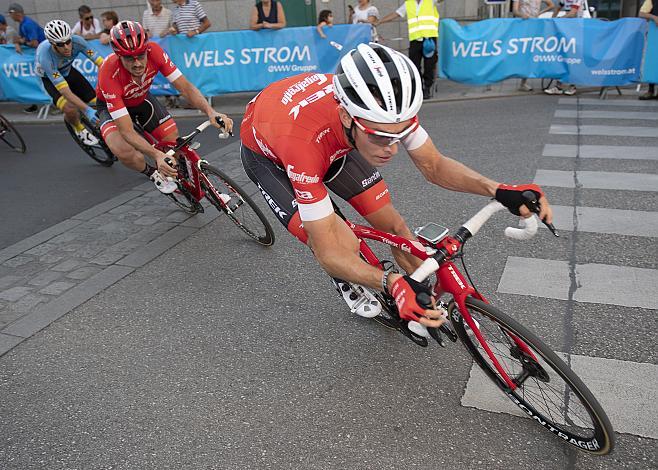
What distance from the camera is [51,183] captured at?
25.2 feet

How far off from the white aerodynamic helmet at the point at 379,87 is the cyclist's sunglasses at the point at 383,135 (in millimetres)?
50

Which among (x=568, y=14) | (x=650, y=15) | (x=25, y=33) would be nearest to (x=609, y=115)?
(x=650, y=15)

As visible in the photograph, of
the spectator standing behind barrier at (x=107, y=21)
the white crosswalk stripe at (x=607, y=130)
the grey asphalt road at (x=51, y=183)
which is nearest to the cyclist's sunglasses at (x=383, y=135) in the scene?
the grey asphalt road at (x=51, y=183)

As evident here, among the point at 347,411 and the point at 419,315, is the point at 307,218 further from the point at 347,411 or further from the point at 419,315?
the point at 347,411

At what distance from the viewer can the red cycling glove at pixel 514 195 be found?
105 inches

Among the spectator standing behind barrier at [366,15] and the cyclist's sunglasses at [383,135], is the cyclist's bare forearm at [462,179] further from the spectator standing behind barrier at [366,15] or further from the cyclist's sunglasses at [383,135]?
the spectator standing behind barrier at [366,15]

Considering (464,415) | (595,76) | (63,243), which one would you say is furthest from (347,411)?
(595,76)

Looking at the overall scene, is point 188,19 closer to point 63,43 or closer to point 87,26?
point 87,26

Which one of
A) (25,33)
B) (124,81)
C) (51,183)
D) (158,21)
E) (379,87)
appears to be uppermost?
(379,87)

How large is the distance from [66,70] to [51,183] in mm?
1539

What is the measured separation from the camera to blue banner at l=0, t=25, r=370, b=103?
1138 cm

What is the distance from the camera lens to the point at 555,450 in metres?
2.72

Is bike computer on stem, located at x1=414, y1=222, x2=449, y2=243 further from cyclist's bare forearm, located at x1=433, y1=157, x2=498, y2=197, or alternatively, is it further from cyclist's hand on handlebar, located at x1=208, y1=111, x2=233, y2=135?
cyclist's hand on handlebar, located at x1=208, y1=111, x2=233, y2=135

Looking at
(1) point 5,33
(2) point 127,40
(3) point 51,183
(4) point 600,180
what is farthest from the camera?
(1) point 5,33
